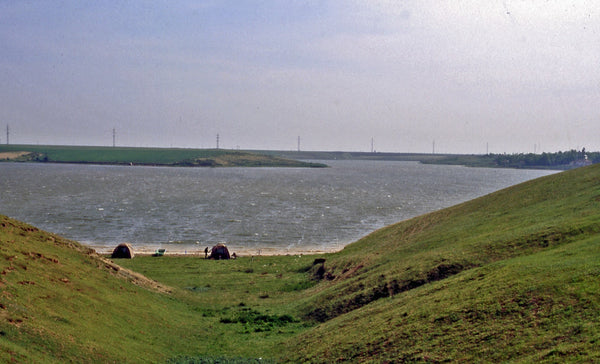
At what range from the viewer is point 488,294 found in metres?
19.0

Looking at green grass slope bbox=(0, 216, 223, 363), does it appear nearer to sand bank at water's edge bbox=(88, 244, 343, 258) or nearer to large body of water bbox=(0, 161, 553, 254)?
sand bank at water's edge bbox=(88, 244, 343, 258)

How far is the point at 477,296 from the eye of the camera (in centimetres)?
1925

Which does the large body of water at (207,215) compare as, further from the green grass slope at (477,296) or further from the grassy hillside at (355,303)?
the green grass slope at (477,296)

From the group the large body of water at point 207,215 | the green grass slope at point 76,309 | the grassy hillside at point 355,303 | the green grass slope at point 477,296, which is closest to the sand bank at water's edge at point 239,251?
the large body of water at point 207,215

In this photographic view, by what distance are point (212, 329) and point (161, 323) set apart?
2922mm

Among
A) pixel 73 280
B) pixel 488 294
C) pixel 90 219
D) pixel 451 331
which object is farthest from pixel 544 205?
pixel 90 219

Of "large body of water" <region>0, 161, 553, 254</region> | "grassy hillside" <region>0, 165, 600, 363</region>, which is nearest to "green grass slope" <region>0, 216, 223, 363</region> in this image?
"grassy hillside" <region>0, 165, 600, 363</region>

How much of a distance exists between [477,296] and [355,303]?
8843mm

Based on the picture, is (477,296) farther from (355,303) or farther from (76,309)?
(76,309)

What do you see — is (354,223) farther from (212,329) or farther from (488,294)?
(488,294)

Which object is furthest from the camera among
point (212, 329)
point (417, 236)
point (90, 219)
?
point (90, 219)

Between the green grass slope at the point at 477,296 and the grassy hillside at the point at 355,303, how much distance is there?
0.07 meters

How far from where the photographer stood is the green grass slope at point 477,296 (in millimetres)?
15328

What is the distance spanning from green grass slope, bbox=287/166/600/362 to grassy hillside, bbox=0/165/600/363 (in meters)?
0.07
